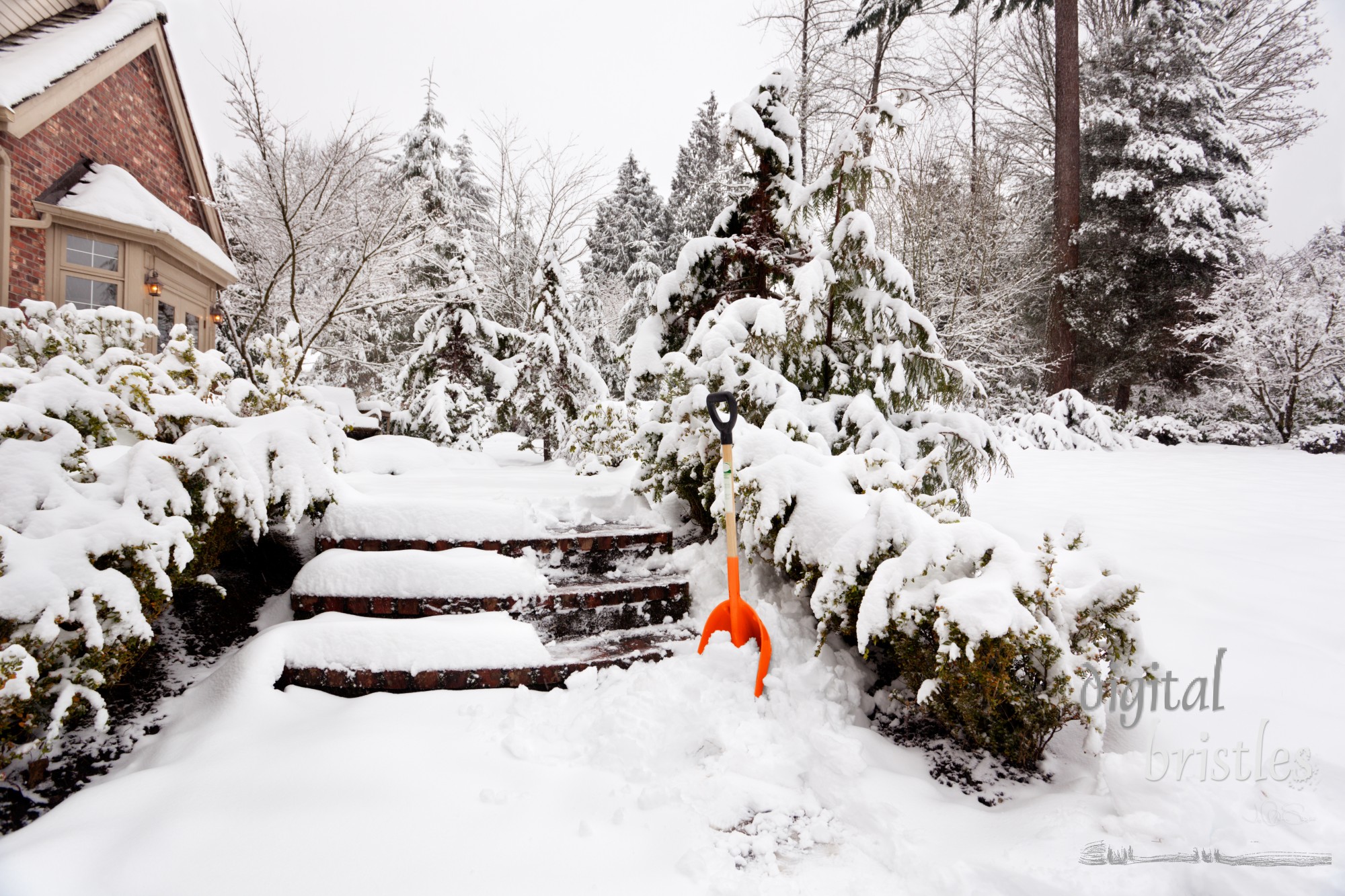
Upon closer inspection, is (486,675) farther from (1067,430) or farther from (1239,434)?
(1239,434)

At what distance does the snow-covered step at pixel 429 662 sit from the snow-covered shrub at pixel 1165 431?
11.2m

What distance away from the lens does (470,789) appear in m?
2.02

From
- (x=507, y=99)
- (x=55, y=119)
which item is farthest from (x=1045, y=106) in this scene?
(x=55, y=119)

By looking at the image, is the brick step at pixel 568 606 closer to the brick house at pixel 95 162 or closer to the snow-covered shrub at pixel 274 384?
the snow-covered shrub at pixel 274 384

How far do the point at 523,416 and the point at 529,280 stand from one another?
5.51 metres

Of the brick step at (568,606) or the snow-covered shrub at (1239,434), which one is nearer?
the brick step at (568,606)

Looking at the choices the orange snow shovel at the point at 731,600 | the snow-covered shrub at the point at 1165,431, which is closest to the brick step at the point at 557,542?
the orange snow shovel at the point at 731,600

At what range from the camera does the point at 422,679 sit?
2.65 m

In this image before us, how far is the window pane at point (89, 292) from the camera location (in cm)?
724

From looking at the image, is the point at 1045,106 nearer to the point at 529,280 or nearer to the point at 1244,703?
the point at 529,280

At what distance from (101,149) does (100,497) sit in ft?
28.6

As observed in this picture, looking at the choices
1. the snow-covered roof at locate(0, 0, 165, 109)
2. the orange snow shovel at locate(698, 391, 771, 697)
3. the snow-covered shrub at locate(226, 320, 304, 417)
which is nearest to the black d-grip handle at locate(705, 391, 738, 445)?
the orange snow shovel at locate(698, 391, 771, 697)

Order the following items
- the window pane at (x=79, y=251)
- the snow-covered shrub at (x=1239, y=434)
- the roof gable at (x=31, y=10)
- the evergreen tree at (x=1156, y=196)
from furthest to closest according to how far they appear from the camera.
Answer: the evergreen tree at (x=1156, y=196), the snow-covered shrub at (x=1239, y=434), the window pane at (x=79, y=251), the roof gable at (x=31, y=10)

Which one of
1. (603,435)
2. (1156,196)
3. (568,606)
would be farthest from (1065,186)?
(568,606)
